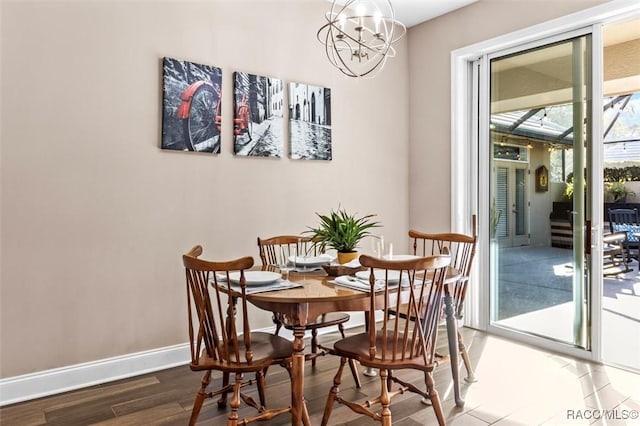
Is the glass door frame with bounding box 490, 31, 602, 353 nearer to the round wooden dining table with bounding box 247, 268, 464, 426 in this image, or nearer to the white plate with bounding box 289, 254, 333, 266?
the white plate with bounding box 289, 254, 333, 266

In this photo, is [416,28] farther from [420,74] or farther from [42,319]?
[42,319]

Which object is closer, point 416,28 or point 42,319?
point 42,319

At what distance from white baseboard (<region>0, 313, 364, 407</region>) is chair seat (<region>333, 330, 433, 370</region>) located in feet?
4.75

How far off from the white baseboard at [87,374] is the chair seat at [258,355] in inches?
40.5

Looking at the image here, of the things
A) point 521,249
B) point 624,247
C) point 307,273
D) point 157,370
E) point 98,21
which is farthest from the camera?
point 624,247

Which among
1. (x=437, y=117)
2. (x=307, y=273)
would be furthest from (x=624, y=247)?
(x=307, y=273)

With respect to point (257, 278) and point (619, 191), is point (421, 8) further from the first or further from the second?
point (257, 278)

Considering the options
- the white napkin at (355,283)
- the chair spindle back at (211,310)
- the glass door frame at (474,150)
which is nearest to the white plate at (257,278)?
the chair spindle back at (211,310)

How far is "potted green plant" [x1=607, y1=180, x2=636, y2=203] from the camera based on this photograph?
426 centimetres

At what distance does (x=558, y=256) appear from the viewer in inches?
129

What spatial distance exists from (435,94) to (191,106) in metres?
2.27

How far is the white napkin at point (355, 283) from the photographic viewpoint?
6.35ft

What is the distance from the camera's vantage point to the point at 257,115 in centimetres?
329

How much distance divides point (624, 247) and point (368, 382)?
292 centimetres
